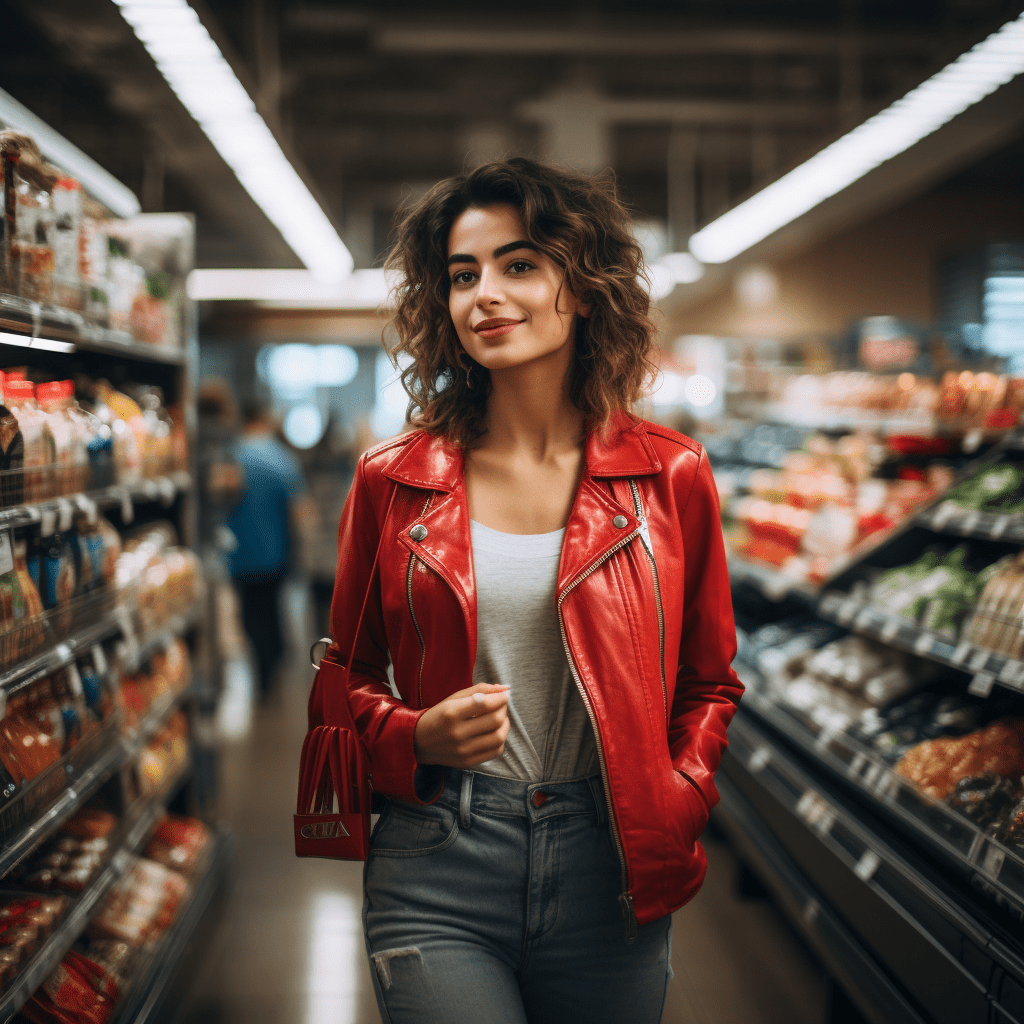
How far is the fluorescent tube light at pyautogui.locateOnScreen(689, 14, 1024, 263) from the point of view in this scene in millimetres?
2801

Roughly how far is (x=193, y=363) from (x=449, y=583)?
7.85 ft

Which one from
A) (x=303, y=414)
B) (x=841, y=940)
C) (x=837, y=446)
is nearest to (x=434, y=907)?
(x=841, y=940)

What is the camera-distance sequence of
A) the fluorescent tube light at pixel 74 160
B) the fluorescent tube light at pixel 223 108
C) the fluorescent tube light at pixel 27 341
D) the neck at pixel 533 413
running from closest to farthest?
the neck at pixel 533 413
the fluorescent tube light at pixel 27 341
the fluorescent tube light at pixel 223 108
the fluorescent tube light at pixel 74 160

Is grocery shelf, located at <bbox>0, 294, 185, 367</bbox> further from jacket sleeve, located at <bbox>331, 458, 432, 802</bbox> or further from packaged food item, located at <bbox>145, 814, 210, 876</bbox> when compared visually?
packaged food item, located at <bbox>145, 814, 210, 876</bbox>

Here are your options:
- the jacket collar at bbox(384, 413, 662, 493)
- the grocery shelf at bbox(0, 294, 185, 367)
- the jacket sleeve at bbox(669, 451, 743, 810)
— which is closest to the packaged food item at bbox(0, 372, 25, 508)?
the grocery shelf at bbox(0, 294, 185, 367)

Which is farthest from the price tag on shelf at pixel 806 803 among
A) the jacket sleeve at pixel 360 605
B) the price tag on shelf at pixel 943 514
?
the jacket sleeve at pixel 360 605

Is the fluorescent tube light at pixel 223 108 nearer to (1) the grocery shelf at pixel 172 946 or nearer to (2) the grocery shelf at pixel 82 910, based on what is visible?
(2) the grocery shelf at pixel 82 910

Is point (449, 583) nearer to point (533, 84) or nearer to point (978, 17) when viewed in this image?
point (978, 17)

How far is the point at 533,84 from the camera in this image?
7578 millimetres

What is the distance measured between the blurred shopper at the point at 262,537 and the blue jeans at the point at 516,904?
488 cm

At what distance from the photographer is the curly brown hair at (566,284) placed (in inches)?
56.3

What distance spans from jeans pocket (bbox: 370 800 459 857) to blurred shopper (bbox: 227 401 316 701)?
4.83 meters

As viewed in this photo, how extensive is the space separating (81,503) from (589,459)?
4.75ft

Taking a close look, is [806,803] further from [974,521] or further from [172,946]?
[172,946]
